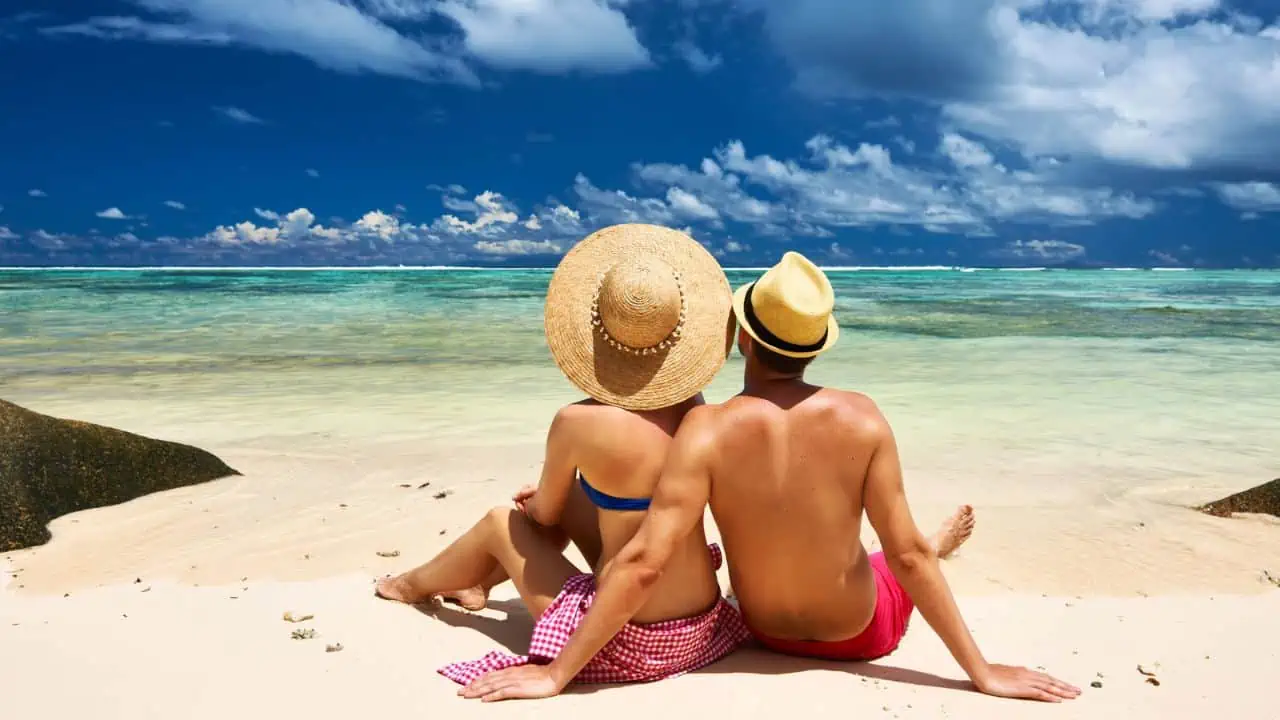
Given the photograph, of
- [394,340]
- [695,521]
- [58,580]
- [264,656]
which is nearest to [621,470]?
[695,521]

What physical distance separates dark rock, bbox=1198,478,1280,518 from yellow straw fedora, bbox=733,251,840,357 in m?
3.86

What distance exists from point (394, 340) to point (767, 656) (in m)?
14.6

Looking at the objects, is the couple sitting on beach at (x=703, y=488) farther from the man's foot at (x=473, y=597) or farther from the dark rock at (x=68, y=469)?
the dark rock at (x=68, y=469)

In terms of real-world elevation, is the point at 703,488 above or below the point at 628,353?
below

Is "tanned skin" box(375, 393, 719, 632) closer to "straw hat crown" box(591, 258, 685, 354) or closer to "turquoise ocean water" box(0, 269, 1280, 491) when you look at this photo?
"straw hat crown" box(591, 258, 685, 354)

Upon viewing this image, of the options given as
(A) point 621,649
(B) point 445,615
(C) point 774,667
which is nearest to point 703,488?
(A) point 621,649

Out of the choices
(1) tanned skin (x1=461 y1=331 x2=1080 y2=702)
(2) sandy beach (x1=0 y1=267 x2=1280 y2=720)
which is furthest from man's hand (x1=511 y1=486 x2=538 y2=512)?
(1) tanned skin (x1=461 y1=331 x2=1080 y2=702)

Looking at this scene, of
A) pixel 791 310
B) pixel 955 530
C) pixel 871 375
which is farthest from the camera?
pixel 871 375

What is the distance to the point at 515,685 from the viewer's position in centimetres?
270

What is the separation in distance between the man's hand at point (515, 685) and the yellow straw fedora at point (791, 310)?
1.17 meters

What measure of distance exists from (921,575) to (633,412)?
3.17 ft

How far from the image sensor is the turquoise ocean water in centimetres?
770

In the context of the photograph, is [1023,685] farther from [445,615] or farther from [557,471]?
[445,615]

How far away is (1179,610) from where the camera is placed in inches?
144
